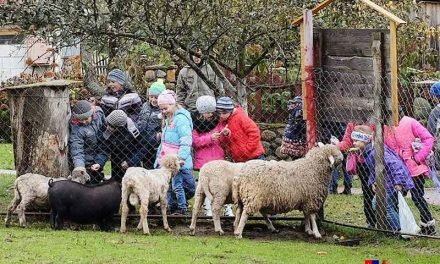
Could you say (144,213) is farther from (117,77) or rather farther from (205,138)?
(117,77)

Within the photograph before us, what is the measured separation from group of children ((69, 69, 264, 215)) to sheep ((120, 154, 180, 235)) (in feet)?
1.17

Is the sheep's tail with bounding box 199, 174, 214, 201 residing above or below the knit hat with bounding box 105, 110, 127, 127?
below

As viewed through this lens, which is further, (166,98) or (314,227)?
(166,98)

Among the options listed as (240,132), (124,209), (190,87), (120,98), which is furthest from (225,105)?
(190,87)

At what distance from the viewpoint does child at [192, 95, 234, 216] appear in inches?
454

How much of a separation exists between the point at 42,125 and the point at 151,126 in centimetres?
127

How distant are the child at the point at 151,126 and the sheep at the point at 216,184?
1347mm

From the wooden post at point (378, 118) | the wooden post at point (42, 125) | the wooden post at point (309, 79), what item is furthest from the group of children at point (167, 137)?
the wooden post at point (378, 118)

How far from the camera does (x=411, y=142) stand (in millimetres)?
10688

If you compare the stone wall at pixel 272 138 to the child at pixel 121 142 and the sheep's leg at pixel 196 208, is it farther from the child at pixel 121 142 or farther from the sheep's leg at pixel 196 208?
the sheep's leg at pixel 196 208

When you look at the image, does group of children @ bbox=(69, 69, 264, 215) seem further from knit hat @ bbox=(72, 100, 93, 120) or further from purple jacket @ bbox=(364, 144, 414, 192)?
purple jacket @ bbox=(364, 144, 414, 192)

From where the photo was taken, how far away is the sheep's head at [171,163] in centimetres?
1094

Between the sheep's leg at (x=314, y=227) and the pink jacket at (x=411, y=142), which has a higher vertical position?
the pink jacket at (x=411, y=142)

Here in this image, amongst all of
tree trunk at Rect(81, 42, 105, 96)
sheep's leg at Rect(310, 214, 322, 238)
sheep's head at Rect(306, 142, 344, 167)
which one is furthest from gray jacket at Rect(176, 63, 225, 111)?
sheep's leg at Rect(310, 214, 322, 238)
